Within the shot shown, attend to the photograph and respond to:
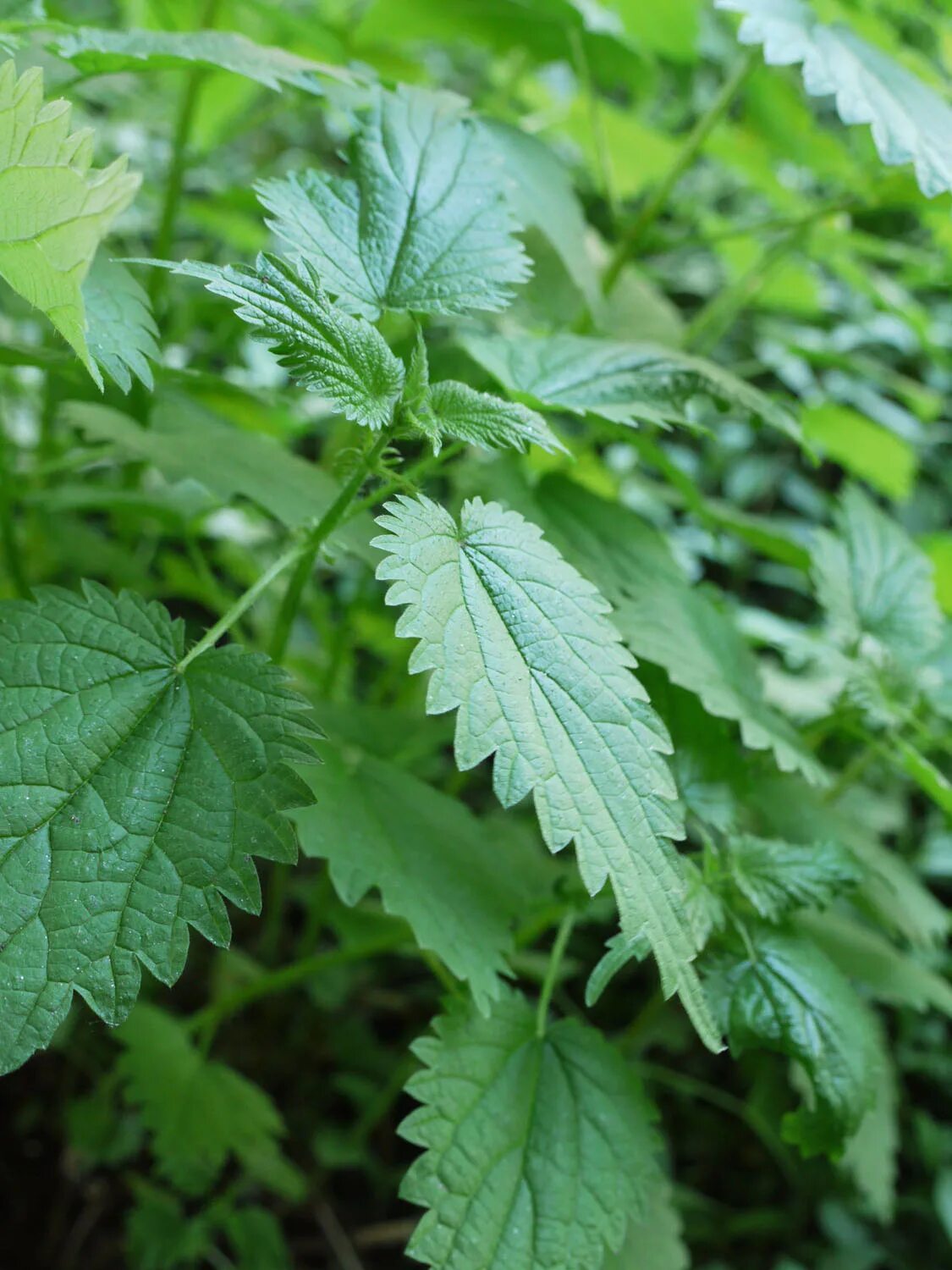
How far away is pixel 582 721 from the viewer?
577mm

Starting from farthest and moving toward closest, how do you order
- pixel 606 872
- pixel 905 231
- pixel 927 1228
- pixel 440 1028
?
pixel 905 231, pixel 927 1228, pixel 440 1028, pixel 606 872

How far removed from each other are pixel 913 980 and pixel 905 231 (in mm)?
2210

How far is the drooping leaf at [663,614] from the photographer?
0.76 meters

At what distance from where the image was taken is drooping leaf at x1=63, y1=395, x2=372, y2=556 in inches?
30.3

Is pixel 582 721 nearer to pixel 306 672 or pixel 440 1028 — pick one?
pixel 440 1028

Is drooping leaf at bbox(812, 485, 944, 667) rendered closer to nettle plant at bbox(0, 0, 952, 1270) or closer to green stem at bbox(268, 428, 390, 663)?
nettle plant at bbox(0, 0, 952, 1270)

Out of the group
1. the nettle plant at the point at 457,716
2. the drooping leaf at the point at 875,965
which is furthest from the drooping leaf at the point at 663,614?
the drooping leaf at the point at 875,965

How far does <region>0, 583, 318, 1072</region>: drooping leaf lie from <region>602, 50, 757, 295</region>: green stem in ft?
2.30

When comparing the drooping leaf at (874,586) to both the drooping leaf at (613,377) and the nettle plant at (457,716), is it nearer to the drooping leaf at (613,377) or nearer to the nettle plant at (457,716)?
the nettle plant at (457,716)

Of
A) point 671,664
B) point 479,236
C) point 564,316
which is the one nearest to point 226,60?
point 479,236

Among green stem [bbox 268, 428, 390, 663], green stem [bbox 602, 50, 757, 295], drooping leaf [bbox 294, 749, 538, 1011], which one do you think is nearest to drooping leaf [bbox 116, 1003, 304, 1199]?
drooping leaf [bbox 294, 749, 538, 1011]

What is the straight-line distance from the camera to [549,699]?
1.90 feet

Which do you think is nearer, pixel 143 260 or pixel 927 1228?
pixel 143 260

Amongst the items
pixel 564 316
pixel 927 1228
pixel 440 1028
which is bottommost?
pixel 927 1228
